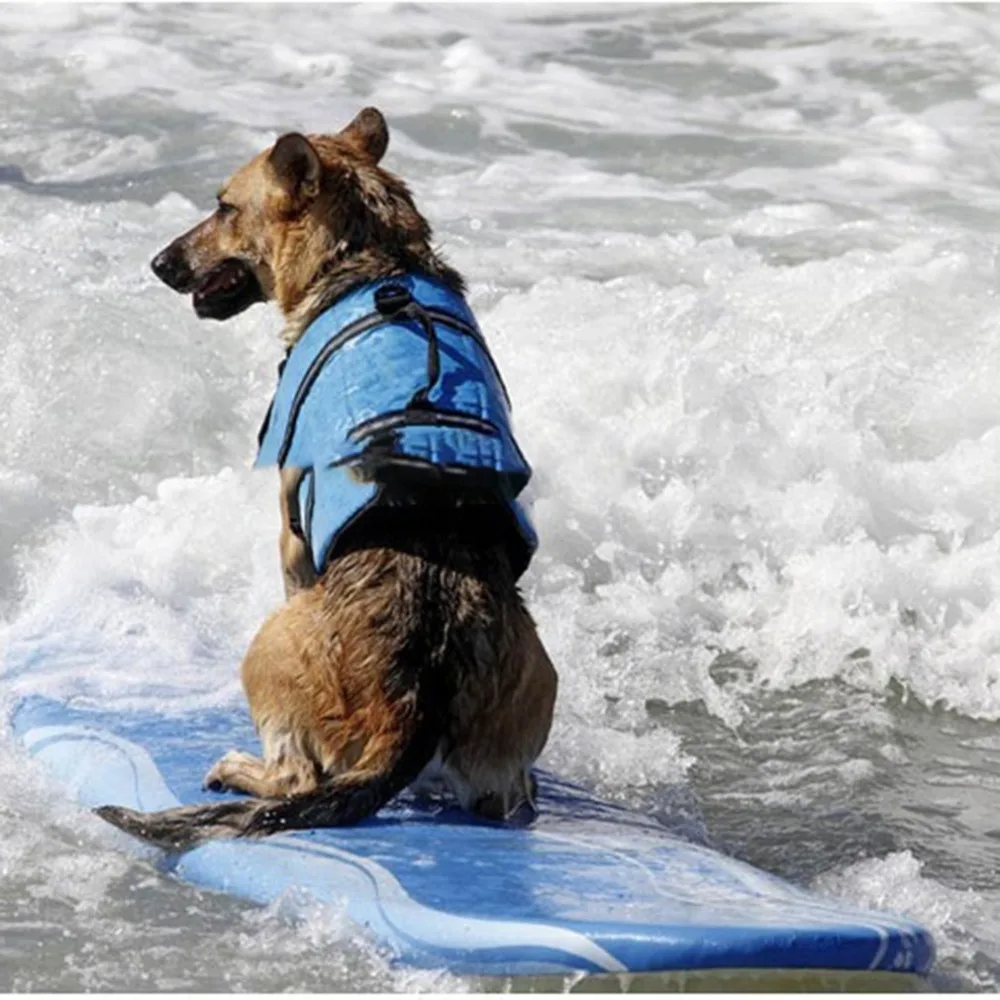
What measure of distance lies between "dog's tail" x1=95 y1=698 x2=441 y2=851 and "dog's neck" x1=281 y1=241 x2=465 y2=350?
1.14 m

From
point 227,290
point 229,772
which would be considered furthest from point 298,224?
point 229,772

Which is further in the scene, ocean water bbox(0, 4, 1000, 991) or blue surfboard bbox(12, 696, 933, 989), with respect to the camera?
ocean water bbox(0, 4, 1000, 991)

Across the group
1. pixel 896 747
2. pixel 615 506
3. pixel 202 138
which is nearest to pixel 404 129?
pixel 202 138

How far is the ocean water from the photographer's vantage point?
544 centimetres

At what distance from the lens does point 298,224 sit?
5.36 metres

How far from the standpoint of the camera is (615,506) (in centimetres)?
765

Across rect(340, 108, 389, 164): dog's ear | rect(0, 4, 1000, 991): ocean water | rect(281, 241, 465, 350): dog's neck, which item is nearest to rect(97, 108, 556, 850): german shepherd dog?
rect(0, 4, 1000, 991): ocean water

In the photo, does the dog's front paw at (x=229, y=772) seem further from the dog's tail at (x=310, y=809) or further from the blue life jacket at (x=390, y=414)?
the blue life jacket at (x=390, y=414)

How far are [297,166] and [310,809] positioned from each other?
160cm

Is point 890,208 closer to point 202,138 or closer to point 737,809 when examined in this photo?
point 202,138

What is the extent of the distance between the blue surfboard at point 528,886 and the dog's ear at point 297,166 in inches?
53.6

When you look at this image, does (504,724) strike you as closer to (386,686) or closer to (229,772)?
(386,686)

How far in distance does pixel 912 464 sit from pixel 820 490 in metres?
0.47

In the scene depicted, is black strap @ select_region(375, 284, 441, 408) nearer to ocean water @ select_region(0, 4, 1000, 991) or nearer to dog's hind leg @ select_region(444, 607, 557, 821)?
dog's hind leg @ select_region(444, 607, 557, 821)
